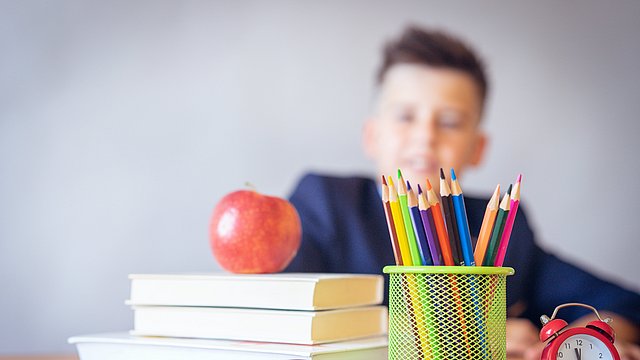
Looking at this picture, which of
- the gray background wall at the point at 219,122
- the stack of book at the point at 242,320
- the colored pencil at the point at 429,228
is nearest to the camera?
the colored pencil at the point at 429,228

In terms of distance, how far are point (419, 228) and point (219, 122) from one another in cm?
96

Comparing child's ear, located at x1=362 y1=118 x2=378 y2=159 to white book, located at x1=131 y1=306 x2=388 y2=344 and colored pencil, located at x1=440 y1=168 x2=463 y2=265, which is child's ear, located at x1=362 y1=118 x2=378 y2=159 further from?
colored pencil, located at x1=440 y1=168 x2=463 y2=265

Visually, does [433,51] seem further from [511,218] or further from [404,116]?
[511,218]

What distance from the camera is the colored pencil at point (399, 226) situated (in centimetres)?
56

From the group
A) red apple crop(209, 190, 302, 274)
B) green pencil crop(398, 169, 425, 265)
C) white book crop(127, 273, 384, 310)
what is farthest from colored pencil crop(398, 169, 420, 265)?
red apple crop(209, 190, 302, 274)

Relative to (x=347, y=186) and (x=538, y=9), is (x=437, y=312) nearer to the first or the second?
(x=347, y=186)

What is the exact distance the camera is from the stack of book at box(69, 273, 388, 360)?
0.65 metres

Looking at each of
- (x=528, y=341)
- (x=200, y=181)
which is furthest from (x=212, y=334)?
(x=200, y=181)

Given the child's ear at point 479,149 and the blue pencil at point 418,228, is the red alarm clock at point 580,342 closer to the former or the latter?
the blue pencil at point 418,228

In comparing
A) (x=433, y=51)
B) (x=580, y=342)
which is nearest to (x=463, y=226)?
(x=580, y=342)

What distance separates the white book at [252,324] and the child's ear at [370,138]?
2.47 feet

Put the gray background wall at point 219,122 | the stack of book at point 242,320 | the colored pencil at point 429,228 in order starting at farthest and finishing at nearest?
1. the gray background wall at point 219,122
2. the stack of book at point 242,320
3. the colored pencil at point 429,228

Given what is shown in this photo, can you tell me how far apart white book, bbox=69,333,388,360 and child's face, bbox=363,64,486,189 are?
2.59ft

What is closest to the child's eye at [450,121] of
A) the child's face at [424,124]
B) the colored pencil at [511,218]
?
the child's face at [424,124]
